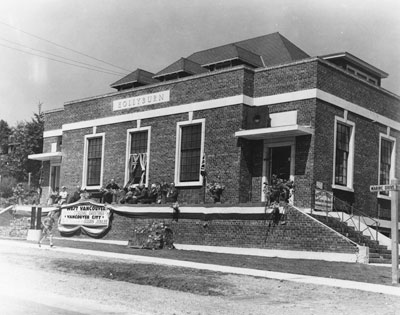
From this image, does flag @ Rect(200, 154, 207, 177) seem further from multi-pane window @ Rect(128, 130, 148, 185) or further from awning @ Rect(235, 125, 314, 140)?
multi-pane window @ Rect(128, 130, 148, 185)

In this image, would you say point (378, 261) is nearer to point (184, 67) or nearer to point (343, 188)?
point (343, 188)

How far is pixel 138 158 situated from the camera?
30.2 m

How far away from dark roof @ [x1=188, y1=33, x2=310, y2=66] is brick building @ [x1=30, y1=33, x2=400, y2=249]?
3.6 inches

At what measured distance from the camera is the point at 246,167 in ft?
84.2

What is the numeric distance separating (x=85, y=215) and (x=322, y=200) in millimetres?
11930

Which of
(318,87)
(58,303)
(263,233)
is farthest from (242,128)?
(58,303)

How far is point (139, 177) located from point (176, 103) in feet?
14.6

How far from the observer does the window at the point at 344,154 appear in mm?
25375

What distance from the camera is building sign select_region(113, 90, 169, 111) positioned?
2934cm

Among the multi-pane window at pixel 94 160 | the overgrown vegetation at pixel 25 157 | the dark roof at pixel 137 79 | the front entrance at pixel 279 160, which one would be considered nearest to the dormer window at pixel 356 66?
the front entrance at pixel 279 160

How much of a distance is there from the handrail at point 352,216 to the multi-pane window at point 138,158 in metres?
9.99

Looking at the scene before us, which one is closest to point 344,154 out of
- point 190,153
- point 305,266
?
point 190,153

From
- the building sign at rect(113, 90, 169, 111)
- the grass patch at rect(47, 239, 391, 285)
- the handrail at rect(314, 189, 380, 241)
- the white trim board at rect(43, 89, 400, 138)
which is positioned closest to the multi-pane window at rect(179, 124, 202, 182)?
the white trim board at rect(43, 89, 400, 138)

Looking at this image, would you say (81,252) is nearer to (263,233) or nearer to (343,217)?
(263,233)
